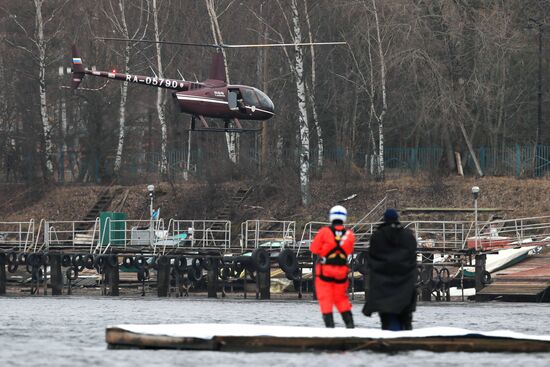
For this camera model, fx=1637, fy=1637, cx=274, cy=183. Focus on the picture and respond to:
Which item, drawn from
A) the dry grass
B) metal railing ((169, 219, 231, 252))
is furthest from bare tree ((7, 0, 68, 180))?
metal railing ((169, 219, 231, 252))

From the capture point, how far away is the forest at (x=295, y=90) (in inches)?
2532

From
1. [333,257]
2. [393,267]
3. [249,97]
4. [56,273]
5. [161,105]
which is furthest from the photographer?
[161,105]

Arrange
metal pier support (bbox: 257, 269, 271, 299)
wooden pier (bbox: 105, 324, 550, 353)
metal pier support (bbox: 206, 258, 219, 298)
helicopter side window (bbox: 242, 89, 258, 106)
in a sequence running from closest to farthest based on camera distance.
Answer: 1. wooden pier (bbox: 105, 324, 550, 353)
2. metal pier support (bbox: 257, 269, 271, 299)
3. metal pier support (bbox: 206, 258, 219, 298)
4. helicopter side window (bbox: 242, 89, 258, 106)

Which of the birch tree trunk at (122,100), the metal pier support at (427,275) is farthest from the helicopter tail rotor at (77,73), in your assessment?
the metal pier support at (427,275)

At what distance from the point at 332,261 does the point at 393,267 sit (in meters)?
1.36

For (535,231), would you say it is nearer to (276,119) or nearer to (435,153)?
(435,153)

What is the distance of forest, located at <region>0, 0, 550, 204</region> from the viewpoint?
64312 millimetres

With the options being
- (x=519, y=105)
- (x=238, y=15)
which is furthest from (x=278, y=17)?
(x=519, y=105)

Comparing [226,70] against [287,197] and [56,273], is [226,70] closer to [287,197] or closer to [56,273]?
[287,197]

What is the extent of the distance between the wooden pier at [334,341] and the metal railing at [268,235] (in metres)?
30.8

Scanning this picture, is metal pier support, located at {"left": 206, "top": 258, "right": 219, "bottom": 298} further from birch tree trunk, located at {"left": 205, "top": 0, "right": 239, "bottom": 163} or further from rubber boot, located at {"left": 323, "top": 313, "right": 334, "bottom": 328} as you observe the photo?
rubber boot, located at {"left": 323, "top": 313, "right": 334, "bottom": 328}

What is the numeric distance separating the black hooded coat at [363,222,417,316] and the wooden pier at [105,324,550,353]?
533 mm

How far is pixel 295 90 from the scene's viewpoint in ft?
249

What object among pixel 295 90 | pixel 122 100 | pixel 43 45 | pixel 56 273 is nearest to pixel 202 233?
pixel 122 100
